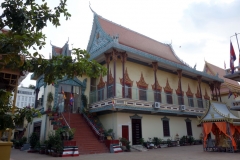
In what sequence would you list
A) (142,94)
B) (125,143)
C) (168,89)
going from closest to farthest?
(125,143)
(142,94)
(168,89)

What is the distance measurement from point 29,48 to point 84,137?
9.48 metres

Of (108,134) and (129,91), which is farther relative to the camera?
(129,91)

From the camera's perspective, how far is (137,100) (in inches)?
541

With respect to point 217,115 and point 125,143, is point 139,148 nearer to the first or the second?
point 125,143

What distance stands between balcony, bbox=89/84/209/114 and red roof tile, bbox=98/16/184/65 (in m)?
3.94

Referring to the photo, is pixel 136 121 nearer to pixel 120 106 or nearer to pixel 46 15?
pixel 120 106

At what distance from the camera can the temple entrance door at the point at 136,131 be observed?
1409 centimetres

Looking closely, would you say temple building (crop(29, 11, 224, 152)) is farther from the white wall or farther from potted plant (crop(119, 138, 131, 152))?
potted plant (crop(119, 138, 131, 152))

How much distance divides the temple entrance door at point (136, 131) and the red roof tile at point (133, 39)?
19.5 feet

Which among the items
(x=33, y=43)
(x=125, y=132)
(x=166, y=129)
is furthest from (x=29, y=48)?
(x=166, y=129)

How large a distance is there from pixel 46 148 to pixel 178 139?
10.4 m

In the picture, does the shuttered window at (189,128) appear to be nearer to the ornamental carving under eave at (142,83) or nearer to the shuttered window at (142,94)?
the ornamental carving under eave at (142,83)

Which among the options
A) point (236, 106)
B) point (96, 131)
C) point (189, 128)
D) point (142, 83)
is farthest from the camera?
point (189, 128)

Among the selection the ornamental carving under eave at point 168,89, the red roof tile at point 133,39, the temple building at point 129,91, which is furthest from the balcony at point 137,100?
the red roof tile at point 133,39
